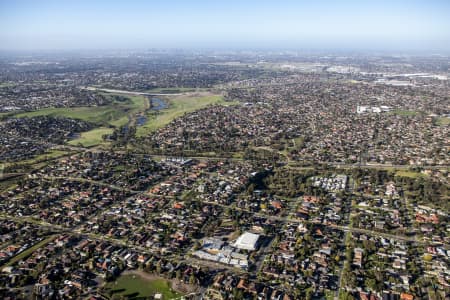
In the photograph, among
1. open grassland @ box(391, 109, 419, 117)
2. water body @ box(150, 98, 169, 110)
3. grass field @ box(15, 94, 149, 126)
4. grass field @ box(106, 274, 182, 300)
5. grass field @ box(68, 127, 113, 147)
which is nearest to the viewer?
grass field @ box(106, 274, 182, 300)

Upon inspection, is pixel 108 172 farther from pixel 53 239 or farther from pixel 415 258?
pixel 415 258

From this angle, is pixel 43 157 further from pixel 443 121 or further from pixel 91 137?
pixel 443 121

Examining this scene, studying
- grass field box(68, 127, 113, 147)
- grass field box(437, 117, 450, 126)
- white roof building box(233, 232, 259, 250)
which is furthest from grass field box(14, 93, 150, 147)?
grass field box(437, 117, 450, 126)

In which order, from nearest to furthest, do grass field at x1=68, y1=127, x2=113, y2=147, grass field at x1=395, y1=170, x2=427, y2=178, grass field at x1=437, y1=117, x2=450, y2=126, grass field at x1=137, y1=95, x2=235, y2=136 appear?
grass field at x1=395, y1=170, x2=427, y2=178 → grass field at x1=68, y1=127, x2=113, y2=147 → grass field at x1=437, y1=117, x2=450, y2=126 → grass field at x1=137, y1=95, x2=235, y2=136

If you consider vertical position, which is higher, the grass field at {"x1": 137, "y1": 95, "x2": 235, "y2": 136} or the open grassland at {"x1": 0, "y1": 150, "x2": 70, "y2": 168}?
the grass field at {"x1": 137, "y1": 95, "x2": 235, "y2": 136}

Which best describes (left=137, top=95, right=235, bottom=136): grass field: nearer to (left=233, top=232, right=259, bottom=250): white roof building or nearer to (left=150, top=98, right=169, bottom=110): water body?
(left=150, top=98, right=169, bottom=110): water body
